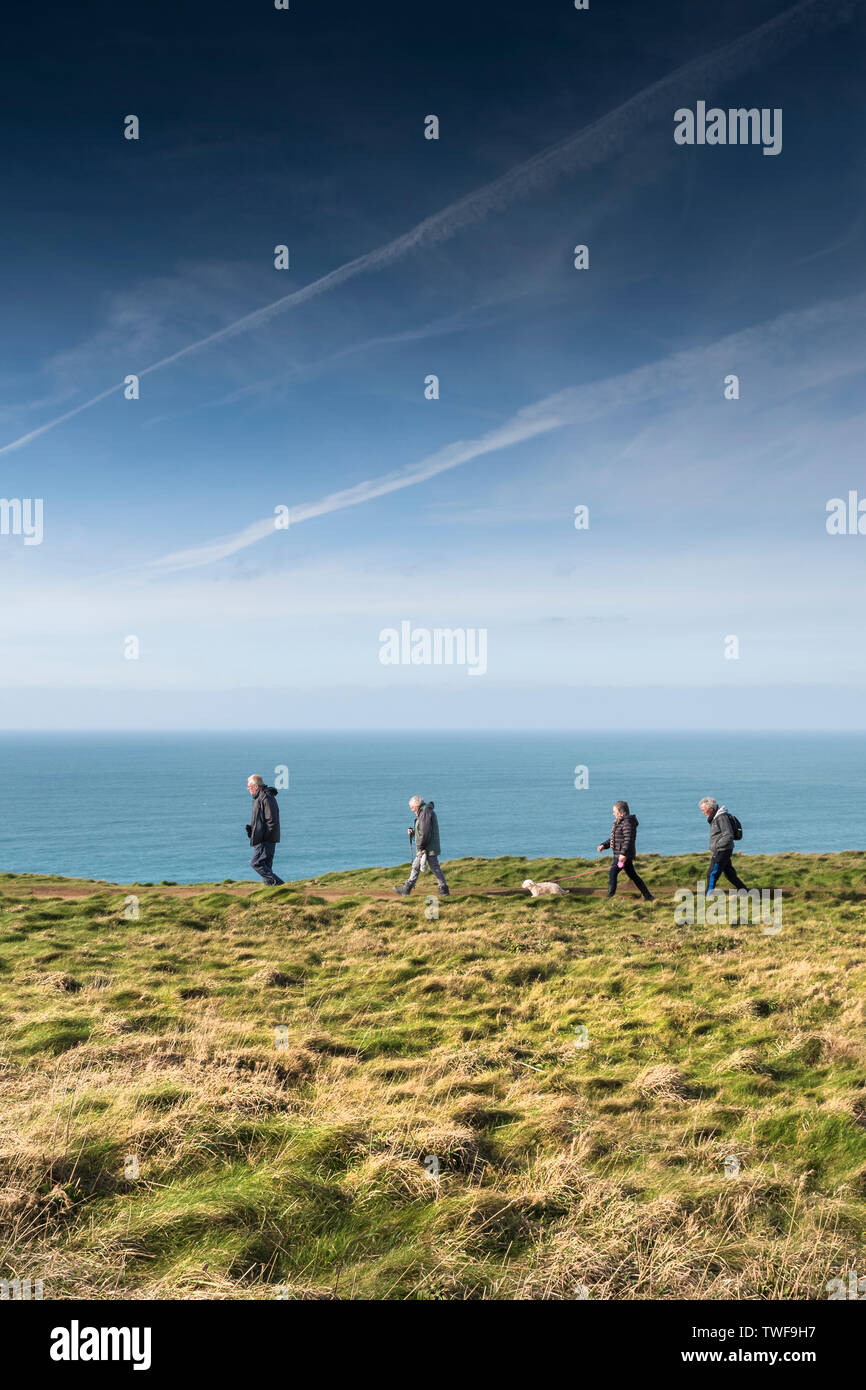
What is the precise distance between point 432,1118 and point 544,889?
14099 millimetres

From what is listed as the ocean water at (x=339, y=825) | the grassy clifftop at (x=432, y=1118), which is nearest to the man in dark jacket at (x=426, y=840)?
the grassy clifftop at (x=432, y=1118)

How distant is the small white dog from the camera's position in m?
20.1

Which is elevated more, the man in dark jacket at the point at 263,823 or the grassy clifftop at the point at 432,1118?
the man in dark jacket at the point at 263,823

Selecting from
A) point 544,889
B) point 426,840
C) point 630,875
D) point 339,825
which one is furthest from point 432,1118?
point 339,825

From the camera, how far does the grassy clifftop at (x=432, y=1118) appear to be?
15.7 feet

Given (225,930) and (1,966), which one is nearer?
(1,966)

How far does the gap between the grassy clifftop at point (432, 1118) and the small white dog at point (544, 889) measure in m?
5.57

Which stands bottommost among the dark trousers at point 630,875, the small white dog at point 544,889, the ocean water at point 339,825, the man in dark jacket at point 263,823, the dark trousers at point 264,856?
the ocean water at point 339,825

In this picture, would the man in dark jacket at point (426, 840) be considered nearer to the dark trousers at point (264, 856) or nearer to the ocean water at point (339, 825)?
the dark trousers at point (264, 856)

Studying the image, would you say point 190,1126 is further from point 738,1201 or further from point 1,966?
point 1,966

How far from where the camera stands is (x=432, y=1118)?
675cm

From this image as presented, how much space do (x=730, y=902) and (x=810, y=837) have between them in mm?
121579
